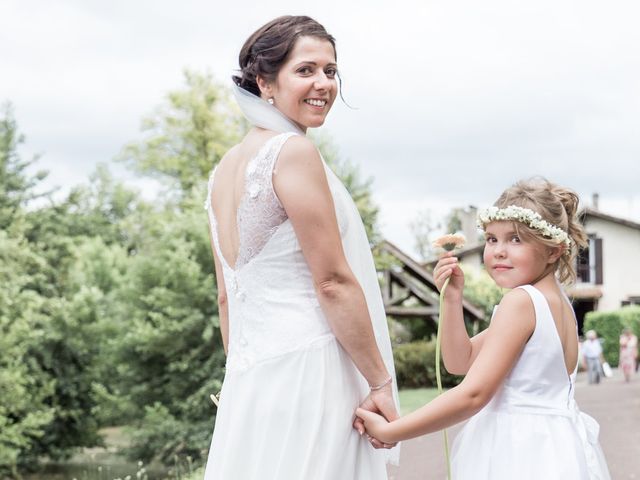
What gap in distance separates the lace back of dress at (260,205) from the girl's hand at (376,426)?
59cm

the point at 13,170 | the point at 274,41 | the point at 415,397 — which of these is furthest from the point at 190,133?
the point at 274,41

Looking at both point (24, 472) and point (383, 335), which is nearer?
point (383, 335)

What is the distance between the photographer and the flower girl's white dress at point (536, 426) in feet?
9.17

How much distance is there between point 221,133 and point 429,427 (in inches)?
1382

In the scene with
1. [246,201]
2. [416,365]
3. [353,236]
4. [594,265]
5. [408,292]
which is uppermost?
[246,201]

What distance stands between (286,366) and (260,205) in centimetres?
49

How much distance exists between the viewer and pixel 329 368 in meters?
2.91

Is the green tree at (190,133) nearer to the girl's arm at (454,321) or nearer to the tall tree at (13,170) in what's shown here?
the tall tree at (13,170)

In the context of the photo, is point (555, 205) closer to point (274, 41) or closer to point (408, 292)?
point (274, 41)

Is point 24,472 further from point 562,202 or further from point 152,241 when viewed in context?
point 562,202

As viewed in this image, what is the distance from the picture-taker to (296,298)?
2918mm

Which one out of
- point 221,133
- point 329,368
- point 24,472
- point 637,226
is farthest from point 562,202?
point 637,226

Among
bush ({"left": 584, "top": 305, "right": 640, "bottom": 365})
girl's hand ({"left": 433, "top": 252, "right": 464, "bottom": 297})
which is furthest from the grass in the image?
girl's hand ({"left": 433, "top": 252, "right": 464, "bottom": 297})

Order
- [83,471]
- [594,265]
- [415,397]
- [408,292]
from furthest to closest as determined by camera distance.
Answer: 1. [594,265]
2. [408,292]
3. [415,397]
4. [83,471]
